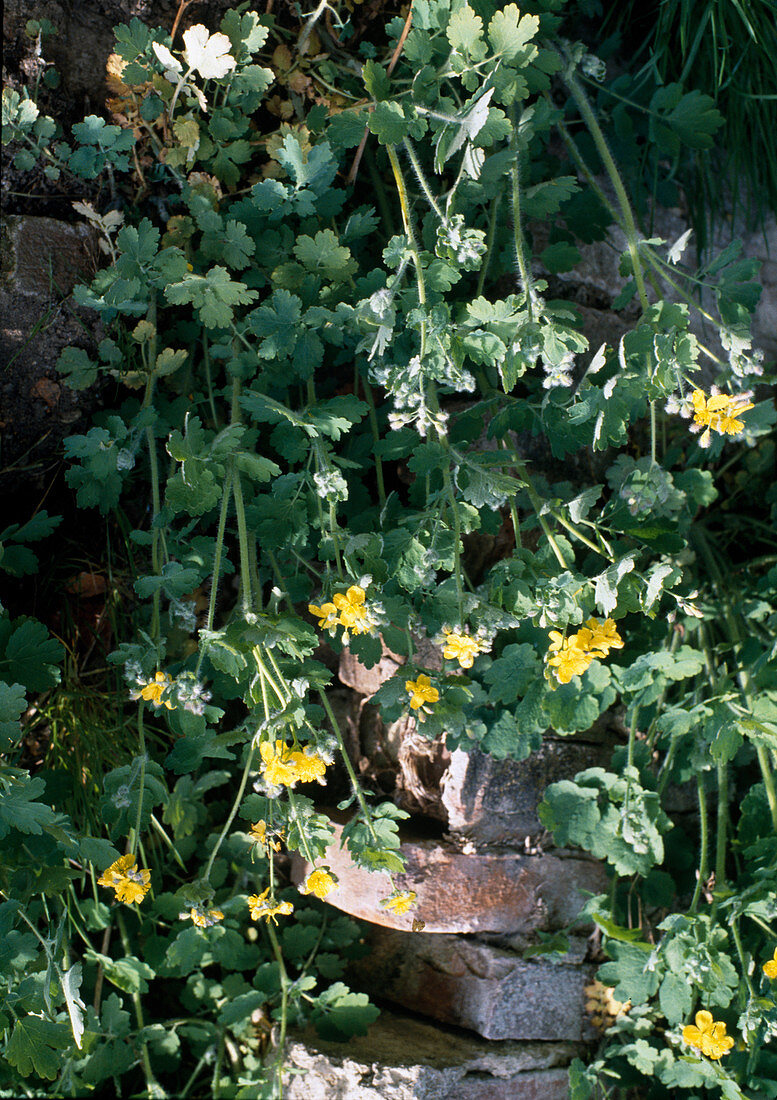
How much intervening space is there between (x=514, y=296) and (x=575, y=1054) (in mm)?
2180

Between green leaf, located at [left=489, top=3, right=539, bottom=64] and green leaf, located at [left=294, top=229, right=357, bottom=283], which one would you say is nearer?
green leaf, located at [left=489, top=3, right=539, bottom=64]

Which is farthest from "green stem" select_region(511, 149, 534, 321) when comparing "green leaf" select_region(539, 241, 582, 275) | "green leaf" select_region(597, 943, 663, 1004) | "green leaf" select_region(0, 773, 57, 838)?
"green leaf" select_region(597, 943, 663, 1004)

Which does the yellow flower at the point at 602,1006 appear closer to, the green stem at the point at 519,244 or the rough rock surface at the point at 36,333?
the green stem at the point at 519,244

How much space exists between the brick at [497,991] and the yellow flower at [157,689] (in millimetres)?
1307

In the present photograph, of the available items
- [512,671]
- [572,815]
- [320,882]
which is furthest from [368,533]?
[572,815]

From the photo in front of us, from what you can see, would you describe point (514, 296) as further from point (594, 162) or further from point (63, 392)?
point (63, 392)

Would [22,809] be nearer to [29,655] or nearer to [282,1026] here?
[29,655]

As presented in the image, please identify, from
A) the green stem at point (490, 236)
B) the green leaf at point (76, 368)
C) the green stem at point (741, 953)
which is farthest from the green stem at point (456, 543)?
the green stem at point (741, 953)

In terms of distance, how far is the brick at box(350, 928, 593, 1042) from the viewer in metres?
2.30

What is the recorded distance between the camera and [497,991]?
2.29m

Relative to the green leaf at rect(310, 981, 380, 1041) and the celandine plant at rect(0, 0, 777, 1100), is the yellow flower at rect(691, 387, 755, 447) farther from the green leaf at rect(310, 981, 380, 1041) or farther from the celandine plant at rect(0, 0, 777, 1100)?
the green leaf at rect(310, 981, 380, 1041)

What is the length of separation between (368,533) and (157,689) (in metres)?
0.58

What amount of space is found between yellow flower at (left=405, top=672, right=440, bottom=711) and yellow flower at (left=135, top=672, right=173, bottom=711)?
0.51m

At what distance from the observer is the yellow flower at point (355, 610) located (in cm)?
159
